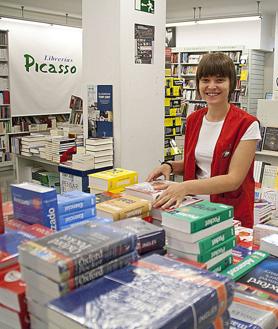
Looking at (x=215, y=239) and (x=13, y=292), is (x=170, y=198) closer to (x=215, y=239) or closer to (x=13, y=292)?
(x=215, y=239)

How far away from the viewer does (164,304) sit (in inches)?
36.5

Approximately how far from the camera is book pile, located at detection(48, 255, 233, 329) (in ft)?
2.89

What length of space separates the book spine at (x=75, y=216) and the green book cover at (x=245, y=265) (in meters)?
0.51

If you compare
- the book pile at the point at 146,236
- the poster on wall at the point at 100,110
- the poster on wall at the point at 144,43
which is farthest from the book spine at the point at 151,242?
the poster on wall at the point at 144,43

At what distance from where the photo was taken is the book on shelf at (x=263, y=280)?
1.41m

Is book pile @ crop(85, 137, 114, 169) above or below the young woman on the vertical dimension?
below

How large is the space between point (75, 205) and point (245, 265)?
67cm

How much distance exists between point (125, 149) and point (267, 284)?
2.84 metres

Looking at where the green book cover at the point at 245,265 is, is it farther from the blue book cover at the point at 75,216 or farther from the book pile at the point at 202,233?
the blue book cover at the point at 75,216

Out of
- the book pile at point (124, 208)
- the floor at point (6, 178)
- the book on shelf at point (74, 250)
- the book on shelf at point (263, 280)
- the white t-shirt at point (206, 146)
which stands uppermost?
the white t-shirt at point (206, 146)

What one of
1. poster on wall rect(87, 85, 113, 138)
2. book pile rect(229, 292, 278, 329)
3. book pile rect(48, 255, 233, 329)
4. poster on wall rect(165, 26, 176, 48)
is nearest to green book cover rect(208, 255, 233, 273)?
book pile rect(229, 292, 278, 329)

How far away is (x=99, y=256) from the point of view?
1024 mm

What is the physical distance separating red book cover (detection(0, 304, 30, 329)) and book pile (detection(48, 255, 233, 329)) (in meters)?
0.12

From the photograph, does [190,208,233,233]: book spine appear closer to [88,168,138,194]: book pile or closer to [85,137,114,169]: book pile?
[88,168,138,194]: book pile
